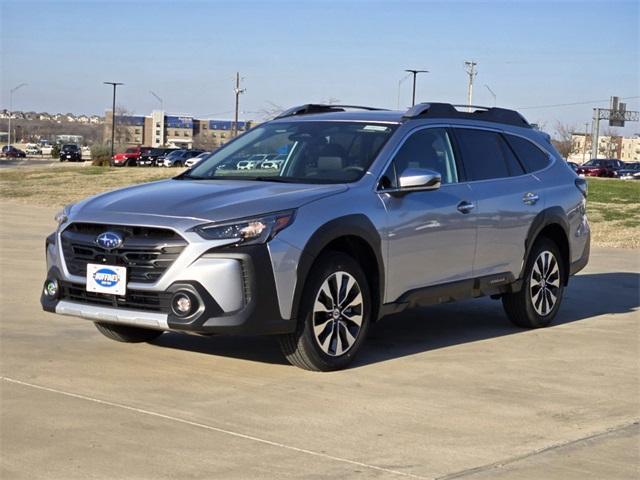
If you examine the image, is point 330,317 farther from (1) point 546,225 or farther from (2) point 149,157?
(2) point 149,157

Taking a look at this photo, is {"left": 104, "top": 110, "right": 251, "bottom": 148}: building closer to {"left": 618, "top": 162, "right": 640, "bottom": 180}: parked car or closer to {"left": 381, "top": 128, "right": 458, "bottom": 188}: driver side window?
{"left": 618, "top": 162, "right": 640, "bottom": 180}: parked car

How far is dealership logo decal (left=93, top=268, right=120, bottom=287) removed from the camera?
272 inches

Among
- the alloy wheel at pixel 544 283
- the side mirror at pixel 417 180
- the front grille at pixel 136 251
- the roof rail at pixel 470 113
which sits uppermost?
the roof rail at pixel 470 113

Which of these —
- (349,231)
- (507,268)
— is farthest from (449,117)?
(349,231)

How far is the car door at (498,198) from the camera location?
8.72 metres

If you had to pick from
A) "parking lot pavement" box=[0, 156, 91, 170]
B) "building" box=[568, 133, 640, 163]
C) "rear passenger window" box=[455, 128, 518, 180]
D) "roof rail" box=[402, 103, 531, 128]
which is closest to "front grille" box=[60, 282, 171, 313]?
"roof rail" box=[402, 103, 531, 128]

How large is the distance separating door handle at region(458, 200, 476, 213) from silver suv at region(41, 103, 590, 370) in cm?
1

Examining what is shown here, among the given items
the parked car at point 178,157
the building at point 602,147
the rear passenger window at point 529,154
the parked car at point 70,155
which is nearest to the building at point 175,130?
the building at point 602,147

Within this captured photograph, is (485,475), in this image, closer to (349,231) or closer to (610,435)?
(610,435)

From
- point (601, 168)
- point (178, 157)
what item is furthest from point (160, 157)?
point (601, 168)

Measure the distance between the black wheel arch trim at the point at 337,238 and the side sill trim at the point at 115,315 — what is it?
851 millimetres

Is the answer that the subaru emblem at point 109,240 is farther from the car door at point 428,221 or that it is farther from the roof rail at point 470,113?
the roof rail at point 470,113

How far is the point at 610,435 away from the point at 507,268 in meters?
3.10

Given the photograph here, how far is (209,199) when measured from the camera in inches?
279
